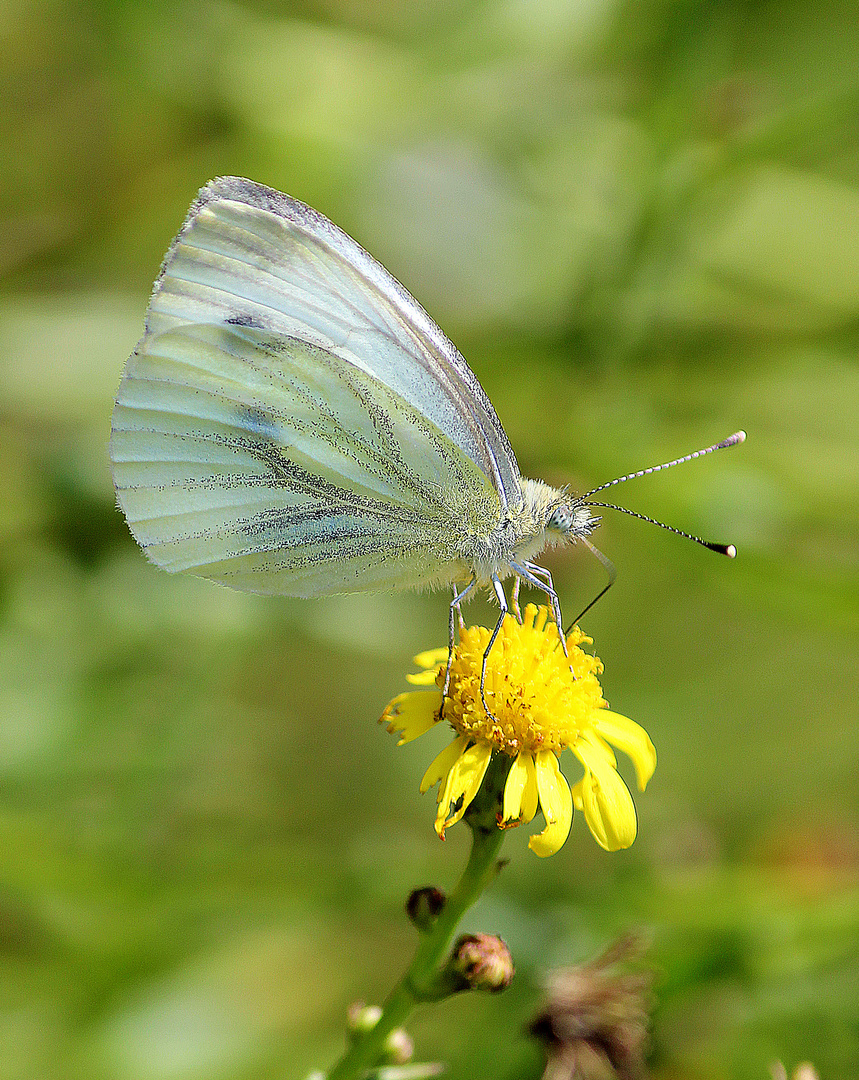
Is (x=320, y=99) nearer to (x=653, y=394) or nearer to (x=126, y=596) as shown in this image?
(x=653, y=394)

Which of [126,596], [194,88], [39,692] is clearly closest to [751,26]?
[194,88]

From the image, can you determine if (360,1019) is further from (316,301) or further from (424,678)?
(316,301)

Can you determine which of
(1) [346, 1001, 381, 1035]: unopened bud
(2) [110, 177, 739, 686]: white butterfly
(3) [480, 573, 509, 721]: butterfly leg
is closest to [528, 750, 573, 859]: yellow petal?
(3) [480, 573, 509, 721]: butterfly leg

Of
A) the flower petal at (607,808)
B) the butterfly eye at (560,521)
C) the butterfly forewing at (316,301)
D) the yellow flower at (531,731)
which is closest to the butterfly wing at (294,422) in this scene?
the butterfly forewing at (316,301)

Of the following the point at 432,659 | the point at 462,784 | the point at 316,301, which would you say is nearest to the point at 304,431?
the point at 316,301

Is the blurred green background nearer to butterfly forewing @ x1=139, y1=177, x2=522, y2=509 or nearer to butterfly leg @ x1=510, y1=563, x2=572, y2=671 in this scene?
butterfly leg @ x1=510, y1=563, x2=572, y2=671

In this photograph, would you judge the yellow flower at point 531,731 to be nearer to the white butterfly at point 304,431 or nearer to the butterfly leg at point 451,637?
the butterfly leg at point 451,637
